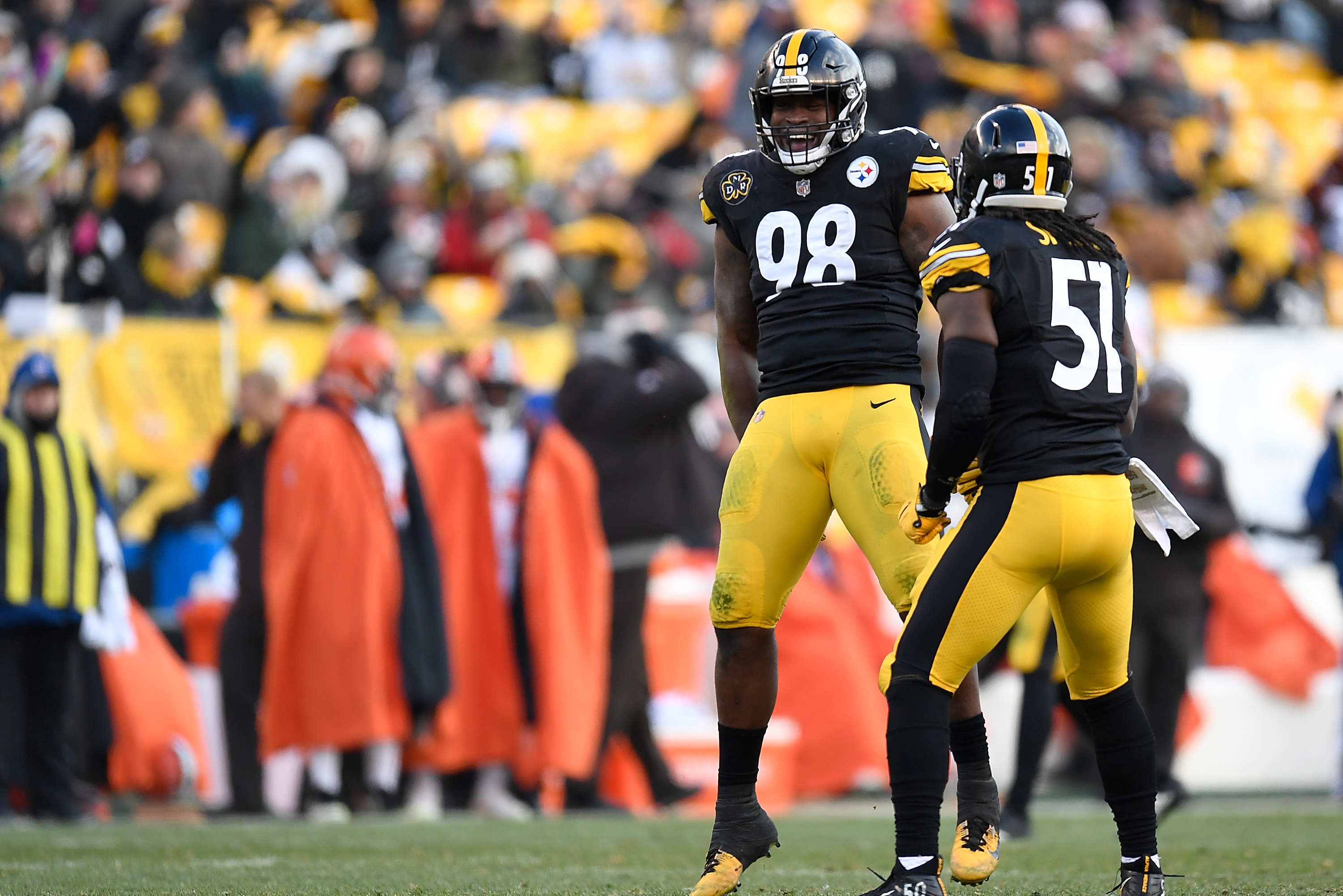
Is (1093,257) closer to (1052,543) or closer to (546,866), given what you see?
(1052,543)

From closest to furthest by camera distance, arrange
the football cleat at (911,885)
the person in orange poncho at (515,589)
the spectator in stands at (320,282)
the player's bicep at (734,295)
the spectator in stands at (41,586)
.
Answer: the football cleat at (911,885), the player's bicep at (734,295), the spectator in stands at (41,586), the person in orange poncho at (515,589), the spectator in stands at (320,282)

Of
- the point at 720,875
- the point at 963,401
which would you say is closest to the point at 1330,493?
the point at 720,875

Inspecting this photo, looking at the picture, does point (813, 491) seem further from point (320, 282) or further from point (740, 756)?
point (320, 282)

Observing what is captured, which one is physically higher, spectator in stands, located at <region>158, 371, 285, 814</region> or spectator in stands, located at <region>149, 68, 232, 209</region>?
spectator in stands, located at <region>149, 68, 232, 209</region>

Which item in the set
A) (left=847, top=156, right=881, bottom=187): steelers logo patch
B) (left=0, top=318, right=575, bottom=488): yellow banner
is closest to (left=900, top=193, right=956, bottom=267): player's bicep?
(left=847, top=156, right=881, bottom=187): steelers logo patch

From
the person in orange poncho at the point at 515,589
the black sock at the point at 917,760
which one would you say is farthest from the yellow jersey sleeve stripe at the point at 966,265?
the person in orange poncho at the point at 515,589

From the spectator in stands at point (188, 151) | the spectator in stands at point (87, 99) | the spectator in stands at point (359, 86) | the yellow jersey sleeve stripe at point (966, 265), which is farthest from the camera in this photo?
the spectator in stands at point (359, 86)

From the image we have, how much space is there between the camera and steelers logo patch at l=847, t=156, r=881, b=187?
199 inches

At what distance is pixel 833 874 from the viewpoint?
6.11 metres

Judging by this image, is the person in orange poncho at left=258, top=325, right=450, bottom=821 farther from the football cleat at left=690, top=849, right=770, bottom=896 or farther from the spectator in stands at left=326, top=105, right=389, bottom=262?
the football cleat at left=690, top=849, right=770, bottom=896

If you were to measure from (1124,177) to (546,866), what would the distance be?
459 inches

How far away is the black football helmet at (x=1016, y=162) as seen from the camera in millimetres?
4664

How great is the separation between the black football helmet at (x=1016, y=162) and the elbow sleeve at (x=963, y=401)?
0.45 m

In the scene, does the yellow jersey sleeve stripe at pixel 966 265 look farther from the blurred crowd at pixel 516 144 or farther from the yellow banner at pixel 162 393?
the blurred crowd at pixel 516 144
